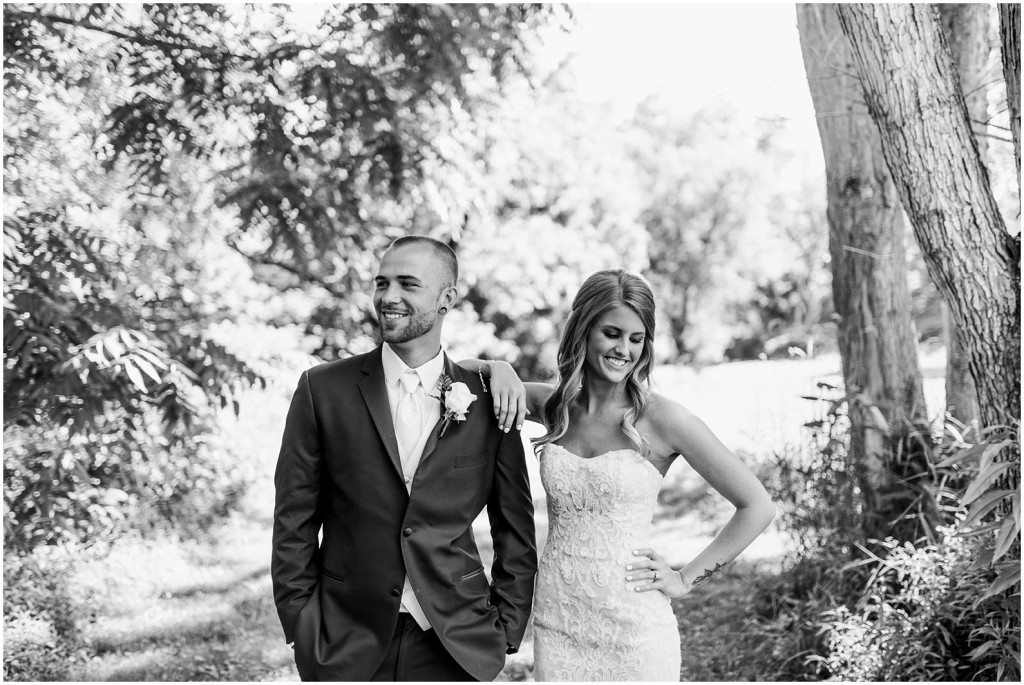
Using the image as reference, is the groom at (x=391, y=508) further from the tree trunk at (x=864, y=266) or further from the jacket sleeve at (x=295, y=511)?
the tree trunk at (x=864, y=266)

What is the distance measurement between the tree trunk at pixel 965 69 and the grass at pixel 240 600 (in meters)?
0.70

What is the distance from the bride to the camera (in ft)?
9.69

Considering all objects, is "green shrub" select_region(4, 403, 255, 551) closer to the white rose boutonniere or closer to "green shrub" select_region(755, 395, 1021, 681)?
the white rose boutonniere

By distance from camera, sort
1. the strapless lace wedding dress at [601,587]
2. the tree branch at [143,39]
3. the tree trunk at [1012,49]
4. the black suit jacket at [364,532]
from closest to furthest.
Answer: the black suit jacket at [364,532] → the strapless lace wedding dress at [601,587] → the tree trunk at [1012,49] → the tree branch at [143,39]

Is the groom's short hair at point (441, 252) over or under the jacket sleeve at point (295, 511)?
over

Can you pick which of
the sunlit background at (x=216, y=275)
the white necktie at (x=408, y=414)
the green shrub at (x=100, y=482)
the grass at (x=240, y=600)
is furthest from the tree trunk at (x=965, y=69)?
the green shrub at (x=100, y=482)

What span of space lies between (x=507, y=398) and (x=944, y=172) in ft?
7.34

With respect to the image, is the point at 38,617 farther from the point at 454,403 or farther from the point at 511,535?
the point at 454,403

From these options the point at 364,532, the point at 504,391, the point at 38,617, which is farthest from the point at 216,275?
the point at 364,532

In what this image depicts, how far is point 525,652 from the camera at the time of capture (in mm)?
5648

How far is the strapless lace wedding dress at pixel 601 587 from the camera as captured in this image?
2.94 meters

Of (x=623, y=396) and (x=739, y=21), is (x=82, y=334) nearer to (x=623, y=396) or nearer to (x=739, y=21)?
(x=623, y=396)

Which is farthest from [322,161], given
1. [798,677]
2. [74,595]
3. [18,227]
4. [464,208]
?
[798,677]

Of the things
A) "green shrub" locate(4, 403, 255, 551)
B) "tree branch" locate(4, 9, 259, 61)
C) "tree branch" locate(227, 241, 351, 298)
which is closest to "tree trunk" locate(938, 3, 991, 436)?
"tree branch" locate(4, 9, 259, 61)
